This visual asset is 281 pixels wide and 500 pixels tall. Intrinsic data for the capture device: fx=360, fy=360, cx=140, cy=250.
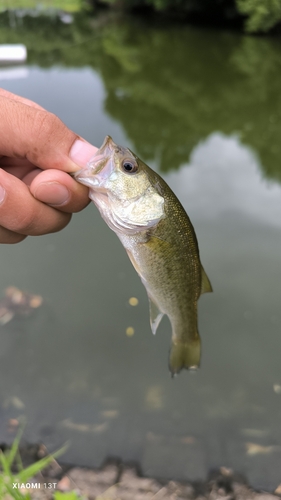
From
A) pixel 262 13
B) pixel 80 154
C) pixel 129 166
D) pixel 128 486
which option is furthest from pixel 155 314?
pixel 262 13

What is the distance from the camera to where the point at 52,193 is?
1.68m

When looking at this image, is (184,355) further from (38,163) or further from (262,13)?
(262,13)

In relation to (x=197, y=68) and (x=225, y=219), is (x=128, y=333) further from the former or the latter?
(x=197, y=68)

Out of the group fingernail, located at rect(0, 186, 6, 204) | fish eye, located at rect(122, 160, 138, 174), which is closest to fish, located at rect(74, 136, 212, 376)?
fish eye, located at rect(122, 160, 138, 174)

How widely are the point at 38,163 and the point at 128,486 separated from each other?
8.13 ft

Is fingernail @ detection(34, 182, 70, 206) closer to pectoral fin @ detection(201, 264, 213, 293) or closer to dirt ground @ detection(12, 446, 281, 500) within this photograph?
pectoral fin @ detection(201, 264, 213, 293)

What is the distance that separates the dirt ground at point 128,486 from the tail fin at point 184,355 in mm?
1196

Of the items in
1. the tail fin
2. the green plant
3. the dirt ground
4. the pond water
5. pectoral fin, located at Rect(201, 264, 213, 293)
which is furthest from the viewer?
→ the green plant

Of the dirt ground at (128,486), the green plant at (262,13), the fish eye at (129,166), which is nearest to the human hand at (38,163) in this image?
the fish eye at (129,166)

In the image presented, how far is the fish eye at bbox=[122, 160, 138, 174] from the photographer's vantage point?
1637 millimetres

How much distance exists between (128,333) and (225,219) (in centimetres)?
240

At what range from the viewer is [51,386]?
353 centimetres

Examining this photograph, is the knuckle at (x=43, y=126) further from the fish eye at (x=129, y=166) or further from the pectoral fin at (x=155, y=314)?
the pectoral fin at (x=155, y=314)

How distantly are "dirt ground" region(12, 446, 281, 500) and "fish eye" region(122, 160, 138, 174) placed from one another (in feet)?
7.78
